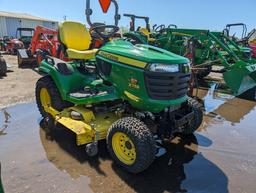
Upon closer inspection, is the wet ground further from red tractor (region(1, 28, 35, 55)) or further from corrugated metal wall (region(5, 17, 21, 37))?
corrugated metal wall (region(5, 17, 21, 37))

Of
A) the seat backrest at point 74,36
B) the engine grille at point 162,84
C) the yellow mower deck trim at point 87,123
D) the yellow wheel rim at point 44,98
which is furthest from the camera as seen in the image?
the yellow wheel rim at point 44,98

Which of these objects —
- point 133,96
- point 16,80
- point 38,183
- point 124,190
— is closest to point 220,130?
point 133,96

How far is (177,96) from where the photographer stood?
10.1ft

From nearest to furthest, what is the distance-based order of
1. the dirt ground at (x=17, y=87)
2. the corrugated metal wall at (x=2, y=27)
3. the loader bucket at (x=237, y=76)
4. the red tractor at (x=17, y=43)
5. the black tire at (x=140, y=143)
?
the black tire at (x=140, y=143) < the dirt ground at (x=17, y=87) < the loader bucket at (x=237, y=76) < the red tractor at (x=17, y=43) < the corrugated metal wall at (x=2, y=27)

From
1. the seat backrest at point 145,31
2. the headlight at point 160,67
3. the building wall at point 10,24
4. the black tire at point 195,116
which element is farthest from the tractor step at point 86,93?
the building wall at point 10,24

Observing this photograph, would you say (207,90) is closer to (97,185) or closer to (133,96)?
(133,96)

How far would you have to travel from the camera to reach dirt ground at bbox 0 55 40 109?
5.75m

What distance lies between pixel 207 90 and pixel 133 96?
495 cm

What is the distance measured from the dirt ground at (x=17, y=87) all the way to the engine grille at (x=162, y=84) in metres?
3.67

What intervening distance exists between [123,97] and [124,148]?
63cm

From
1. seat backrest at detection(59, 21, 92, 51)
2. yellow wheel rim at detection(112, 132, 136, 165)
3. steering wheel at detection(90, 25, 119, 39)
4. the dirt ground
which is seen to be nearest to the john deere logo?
yellow wheel rim at detection(112, 132, 136, 165)

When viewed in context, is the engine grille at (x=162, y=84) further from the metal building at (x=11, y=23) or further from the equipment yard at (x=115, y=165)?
the metal building at (x=11, y=23)

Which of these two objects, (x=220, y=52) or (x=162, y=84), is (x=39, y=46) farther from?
(x=162, y=84)

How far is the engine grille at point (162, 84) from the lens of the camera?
9.48 ft
